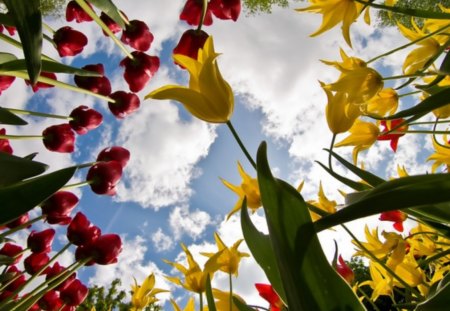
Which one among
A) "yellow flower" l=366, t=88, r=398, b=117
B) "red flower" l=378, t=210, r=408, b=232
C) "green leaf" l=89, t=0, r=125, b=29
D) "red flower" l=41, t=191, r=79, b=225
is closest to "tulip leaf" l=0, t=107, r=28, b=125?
"green leaf" l=89, t=0, r=125, b=29

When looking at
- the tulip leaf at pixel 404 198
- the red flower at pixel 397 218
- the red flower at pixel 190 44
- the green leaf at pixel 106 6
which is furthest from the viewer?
the red flower at pixel 397 218

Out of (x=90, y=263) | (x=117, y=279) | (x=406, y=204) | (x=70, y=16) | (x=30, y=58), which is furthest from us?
(x=117, y=279)

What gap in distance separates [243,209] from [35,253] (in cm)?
63

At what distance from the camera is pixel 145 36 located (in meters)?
0.82

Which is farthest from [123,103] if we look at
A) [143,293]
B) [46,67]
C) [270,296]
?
[270,296]

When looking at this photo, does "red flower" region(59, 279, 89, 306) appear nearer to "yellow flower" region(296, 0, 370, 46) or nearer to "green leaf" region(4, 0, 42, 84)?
"green leaf" region(4, 0, 42, 84)

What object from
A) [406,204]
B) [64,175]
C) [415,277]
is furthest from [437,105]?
[415,277]

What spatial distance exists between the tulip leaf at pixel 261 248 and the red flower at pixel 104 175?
0.45m

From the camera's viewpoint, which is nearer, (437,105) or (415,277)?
(437,105)

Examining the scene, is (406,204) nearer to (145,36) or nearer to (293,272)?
(293,272)

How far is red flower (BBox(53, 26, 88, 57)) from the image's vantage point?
0.88 meters

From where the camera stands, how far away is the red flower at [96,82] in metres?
0.79

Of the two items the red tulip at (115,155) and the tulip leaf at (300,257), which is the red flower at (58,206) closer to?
the red tulip at (115,155)

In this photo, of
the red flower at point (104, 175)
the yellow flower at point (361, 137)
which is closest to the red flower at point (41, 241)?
the red flower at point (104, 175)
